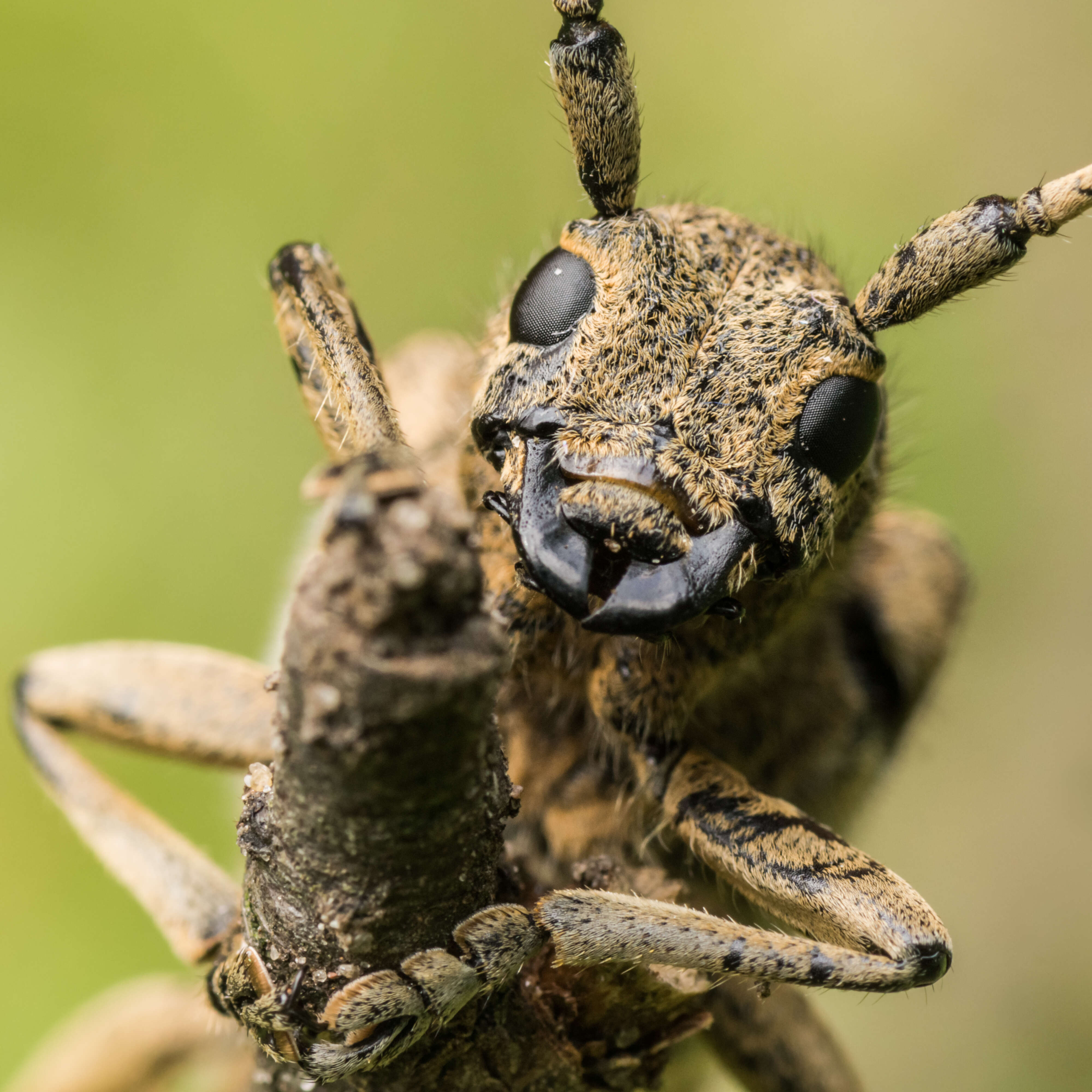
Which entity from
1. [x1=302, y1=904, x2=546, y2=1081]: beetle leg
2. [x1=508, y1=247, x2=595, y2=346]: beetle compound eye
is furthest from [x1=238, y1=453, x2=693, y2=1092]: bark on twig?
[x1=508, y1=247, x2=595, y2=346]: beetle compound eye

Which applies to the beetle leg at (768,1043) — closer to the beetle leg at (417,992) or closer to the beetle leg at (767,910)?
the beetle leg at (767,910)

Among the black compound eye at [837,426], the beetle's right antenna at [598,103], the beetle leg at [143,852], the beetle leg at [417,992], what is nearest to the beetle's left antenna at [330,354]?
the beetle's right antenna at [598,103]

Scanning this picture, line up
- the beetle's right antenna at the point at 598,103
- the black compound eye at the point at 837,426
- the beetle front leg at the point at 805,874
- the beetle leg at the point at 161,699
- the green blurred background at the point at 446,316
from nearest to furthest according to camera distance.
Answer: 1. the beetle front leg at the point at 805,874
2. the black compound eye at the point at 837,426
3. the beetle's right antenna at the point at 598,103
4. the beetle leg at the point at 161,699
5. the green blurred background at the point at 446,316

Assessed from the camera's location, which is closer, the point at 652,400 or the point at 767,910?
the point at 652,400

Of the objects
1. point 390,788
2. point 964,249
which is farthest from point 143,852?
point 964,249

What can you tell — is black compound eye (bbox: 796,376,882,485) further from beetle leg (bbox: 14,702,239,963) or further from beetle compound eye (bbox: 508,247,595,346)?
beetle leg (bbox: 14,702,239,963)

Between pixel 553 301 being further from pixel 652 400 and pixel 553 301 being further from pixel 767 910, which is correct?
pixel 767 910
